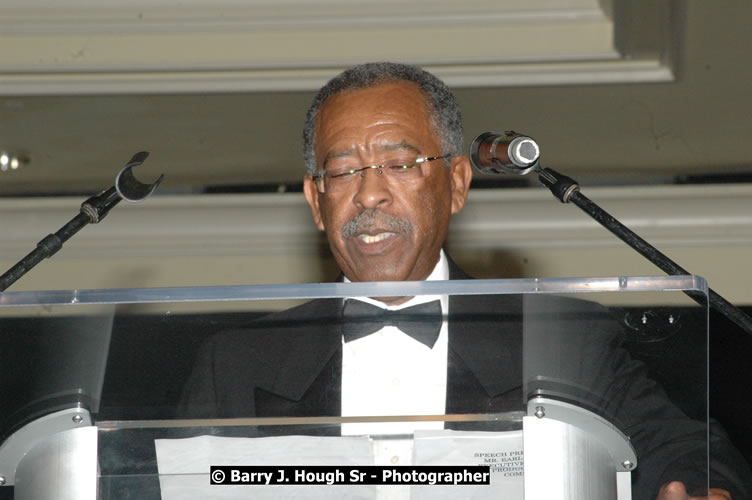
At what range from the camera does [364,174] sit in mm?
1668

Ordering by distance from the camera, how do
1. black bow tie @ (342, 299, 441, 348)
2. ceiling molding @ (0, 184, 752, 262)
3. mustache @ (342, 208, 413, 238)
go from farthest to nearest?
ceiling molding @ (0, 184, 752, 262) < mustache @ (342, 208, 413, 238) < black bow tie @ (342, 299, 441, 348)

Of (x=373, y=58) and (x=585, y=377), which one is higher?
(x=373, y=58)

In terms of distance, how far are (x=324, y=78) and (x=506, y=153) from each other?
1.69 metres

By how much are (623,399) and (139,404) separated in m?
0.41

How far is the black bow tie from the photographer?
39.5 inches

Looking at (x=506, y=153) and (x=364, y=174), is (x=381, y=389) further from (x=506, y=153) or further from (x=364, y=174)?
(x=364, y=174)

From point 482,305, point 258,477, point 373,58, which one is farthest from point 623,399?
point 373,58

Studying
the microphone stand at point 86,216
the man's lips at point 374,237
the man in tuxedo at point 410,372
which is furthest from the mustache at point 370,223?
the man in tuxedo at point 410,372

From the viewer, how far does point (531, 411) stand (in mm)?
1015

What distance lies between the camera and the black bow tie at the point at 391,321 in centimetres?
100

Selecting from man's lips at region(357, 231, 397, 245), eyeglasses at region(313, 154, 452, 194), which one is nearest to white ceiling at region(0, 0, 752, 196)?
eyeglasses at region(313, 154, 452, 194)

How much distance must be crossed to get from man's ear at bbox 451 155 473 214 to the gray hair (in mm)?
19

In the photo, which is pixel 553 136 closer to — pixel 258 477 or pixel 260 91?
pixel 260 91

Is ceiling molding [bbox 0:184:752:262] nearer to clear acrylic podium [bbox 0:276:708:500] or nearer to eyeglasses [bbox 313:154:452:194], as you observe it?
eyeglasses [bbox 313:154:452:194]
